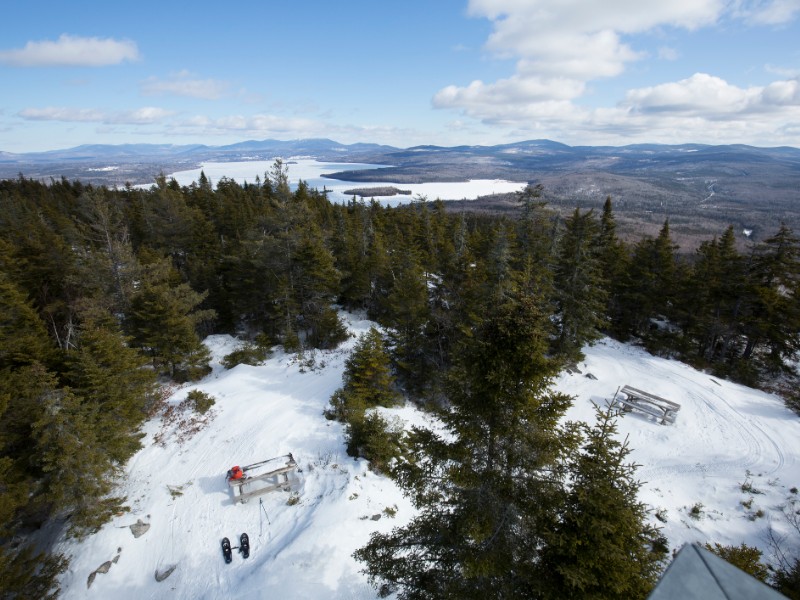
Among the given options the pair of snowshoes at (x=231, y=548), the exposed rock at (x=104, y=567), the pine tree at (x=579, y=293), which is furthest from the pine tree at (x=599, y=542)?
the pine tree at (x=579, y=293)

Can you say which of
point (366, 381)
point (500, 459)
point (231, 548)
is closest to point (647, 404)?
point (366, 381)

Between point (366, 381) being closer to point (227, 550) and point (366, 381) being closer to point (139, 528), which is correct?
point (227, 550)

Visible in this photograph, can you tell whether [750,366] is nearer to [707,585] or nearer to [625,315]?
[625,315]

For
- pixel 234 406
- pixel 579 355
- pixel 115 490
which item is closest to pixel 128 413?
pixel 115 490

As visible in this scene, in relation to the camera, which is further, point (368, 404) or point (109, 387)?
point (368, 404)

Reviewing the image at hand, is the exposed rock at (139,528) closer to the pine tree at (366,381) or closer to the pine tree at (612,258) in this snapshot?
the pine tree at (366,381)

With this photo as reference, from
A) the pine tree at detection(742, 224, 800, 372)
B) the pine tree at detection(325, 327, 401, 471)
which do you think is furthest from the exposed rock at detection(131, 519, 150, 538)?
the pine tree at detection(742, 224, 800, 372)
